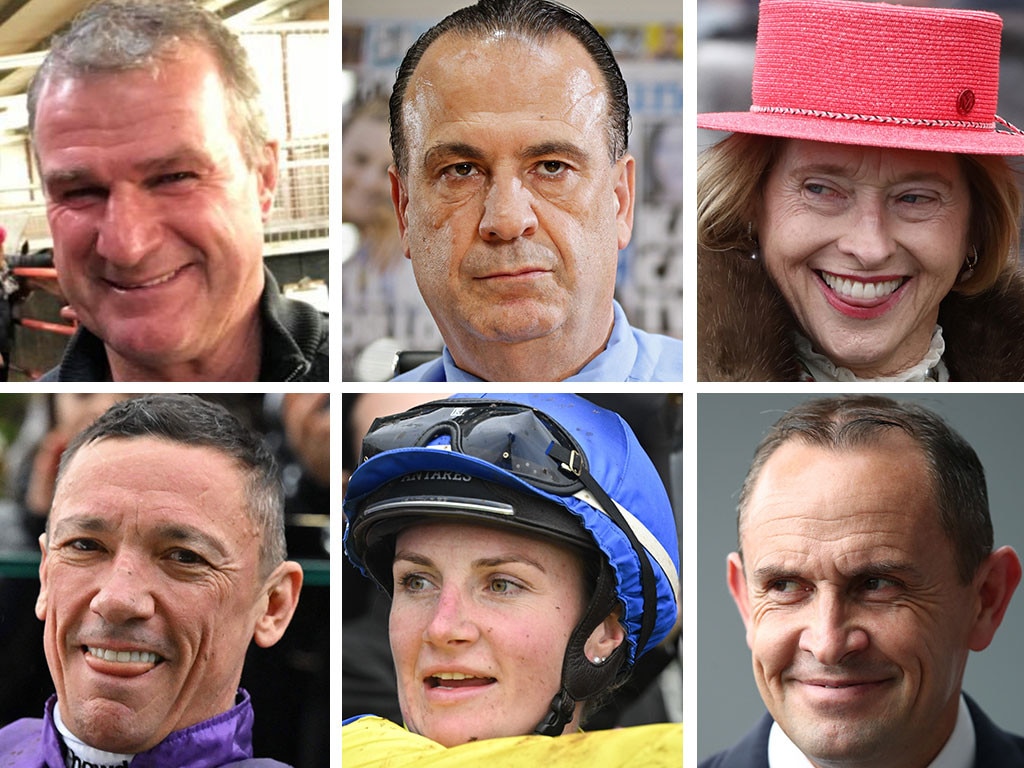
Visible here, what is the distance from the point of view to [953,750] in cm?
226

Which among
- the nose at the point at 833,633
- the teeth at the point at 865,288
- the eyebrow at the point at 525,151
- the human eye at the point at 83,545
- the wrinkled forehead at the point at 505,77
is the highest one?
the wrinkled forehead at the point at 505,77

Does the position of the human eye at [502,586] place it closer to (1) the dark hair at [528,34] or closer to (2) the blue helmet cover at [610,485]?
(2) the blue helmet cover at [610,485]

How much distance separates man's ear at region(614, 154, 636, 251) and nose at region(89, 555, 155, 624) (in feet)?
3.55

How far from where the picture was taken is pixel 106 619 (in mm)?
2236

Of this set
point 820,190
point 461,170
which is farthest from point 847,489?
point 461,170

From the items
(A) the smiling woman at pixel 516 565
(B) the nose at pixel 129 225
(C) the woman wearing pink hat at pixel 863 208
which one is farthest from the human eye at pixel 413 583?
(B) the nose at pixel 129 225

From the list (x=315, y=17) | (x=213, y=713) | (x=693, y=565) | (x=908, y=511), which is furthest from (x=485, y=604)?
(x=315, y=17)

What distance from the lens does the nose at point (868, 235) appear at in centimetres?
222

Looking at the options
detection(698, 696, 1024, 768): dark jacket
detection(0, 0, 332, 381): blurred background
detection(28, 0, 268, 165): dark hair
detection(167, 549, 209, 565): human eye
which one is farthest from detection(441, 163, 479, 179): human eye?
detection(698, 696, 1024, 768): dark jacket

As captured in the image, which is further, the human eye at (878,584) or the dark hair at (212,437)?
the dark hair at (212,437)

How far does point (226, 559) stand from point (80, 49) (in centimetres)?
99

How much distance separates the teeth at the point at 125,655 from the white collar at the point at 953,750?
1188mm

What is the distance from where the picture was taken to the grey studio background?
2299 mm

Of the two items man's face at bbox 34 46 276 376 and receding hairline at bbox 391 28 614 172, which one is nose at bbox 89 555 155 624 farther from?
receding hairline at bbox 391 28 614 172
